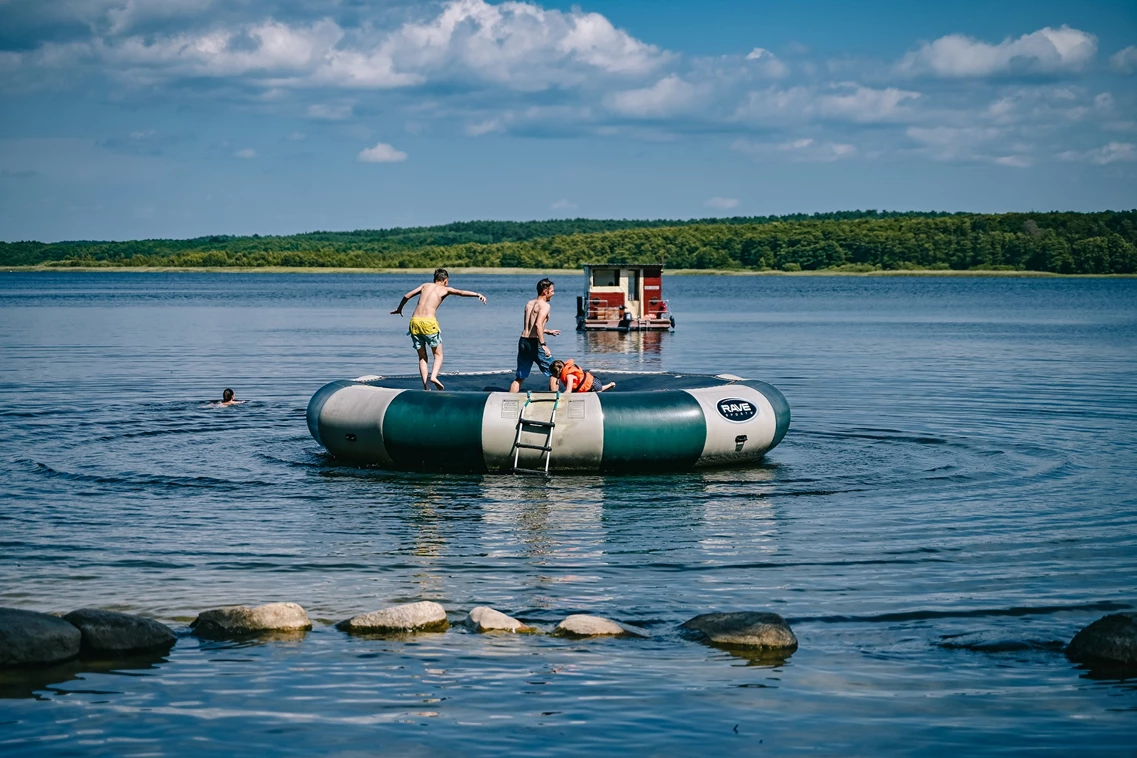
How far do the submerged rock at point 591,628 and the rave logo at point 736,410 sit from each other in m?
6.85

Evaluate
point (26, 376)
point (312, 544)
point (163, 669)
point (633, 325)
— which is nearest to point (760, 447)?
point (312, 544)

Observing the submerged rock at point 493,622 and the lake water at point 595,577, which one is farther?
the submerged rock at point 493,622

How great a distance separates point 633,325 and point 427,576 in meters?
40.5

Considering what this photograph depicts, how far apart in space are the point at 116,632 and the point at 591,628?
10.3ft

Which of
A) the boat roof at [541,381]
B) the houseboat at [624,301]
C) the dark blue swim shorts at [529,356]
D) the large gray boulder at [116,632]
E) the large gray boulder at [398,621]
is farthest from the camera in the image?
the houseboat at [624,301]

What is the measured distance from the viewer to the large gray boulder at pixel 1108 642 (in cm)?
864

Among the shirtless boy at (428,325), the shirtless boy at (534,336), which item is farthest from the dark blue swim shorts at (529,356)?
the shirtless boy at (428,325)

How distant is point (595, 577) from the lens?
10938 mm

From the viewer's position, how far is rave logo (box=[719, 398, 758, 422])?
1597 centimetres

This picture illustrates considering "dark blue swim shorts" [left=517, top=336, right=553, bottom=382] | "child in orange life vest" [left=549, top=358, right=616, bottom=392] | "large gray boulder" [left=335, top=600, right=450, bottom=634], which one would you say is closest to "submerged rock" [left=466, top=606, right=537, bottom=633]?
"large gray boulder" [left=335, top=600, right=450, bottom=634]

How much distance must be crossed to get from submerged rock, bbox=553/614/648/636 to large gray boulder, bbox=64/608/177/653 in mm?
2627

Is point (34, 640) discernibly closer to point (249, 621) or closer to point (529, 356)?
point (249, 621)

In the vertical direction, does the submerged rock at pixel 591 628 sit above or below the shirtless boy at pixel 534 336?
below

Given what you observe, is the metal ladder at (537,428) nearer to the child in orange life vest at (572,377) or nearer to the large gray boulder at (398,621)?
the child in orange life vest at (572,377)
